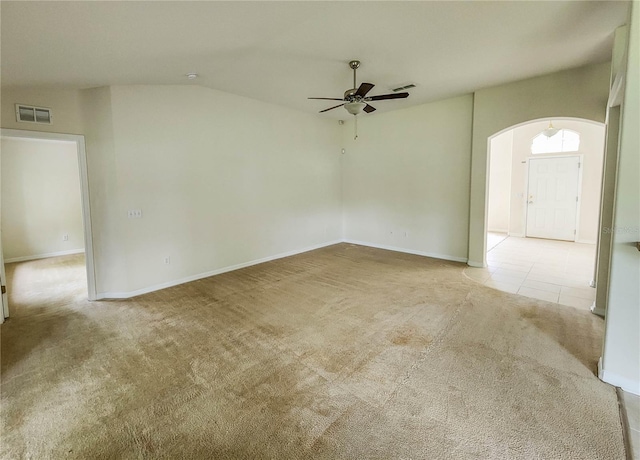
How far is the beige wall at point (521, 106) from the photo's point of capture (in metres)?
4.06

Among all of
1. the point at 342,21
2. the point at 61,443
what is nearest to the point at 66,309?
the point at 61,443

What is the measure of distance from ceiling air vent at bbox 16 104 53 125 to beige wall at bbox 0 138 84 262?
10.7ft

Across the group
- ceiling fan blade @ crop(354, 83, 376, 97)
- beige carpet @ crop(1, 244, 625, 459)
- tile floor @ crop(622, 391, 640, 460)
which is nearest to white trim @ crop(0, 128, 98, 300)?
beige carpet @ crop(1, 244, 625, 459)

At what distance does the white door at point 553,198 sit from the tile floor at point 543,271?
1.36 ft

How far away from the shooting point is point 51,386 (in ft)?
7.68

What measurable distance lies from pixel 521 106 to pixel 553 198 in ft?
13.3

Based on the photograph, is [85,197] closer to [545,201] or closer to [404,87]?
[404,87]

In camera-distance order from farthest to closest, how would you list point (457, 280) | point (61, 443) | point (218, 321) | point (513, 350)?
point (457, 280), point (218, 321), point (513, 350), point (61, 443)

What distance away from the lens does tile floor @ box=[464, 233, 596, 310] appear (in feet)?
13.3

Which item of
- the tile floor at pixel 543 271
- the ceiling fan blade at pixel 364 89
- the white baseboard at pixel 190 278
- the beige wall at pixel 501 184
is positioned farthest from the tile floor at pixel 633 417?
the beige wall at pixel 501 184

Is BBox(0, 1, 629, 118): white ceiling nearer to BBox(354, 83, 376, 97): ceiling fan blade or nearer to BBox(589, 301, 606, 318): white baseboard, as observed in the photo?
BBox(354, 83, 376, 97): ceiling fan blade

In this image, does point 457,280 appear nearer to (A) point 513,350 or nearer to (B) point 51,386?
(A) point 513,350

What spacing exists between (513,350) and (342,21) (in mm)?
3413

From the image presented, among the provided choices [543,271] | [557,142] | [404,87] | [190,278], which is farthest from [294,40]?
[557,142]
